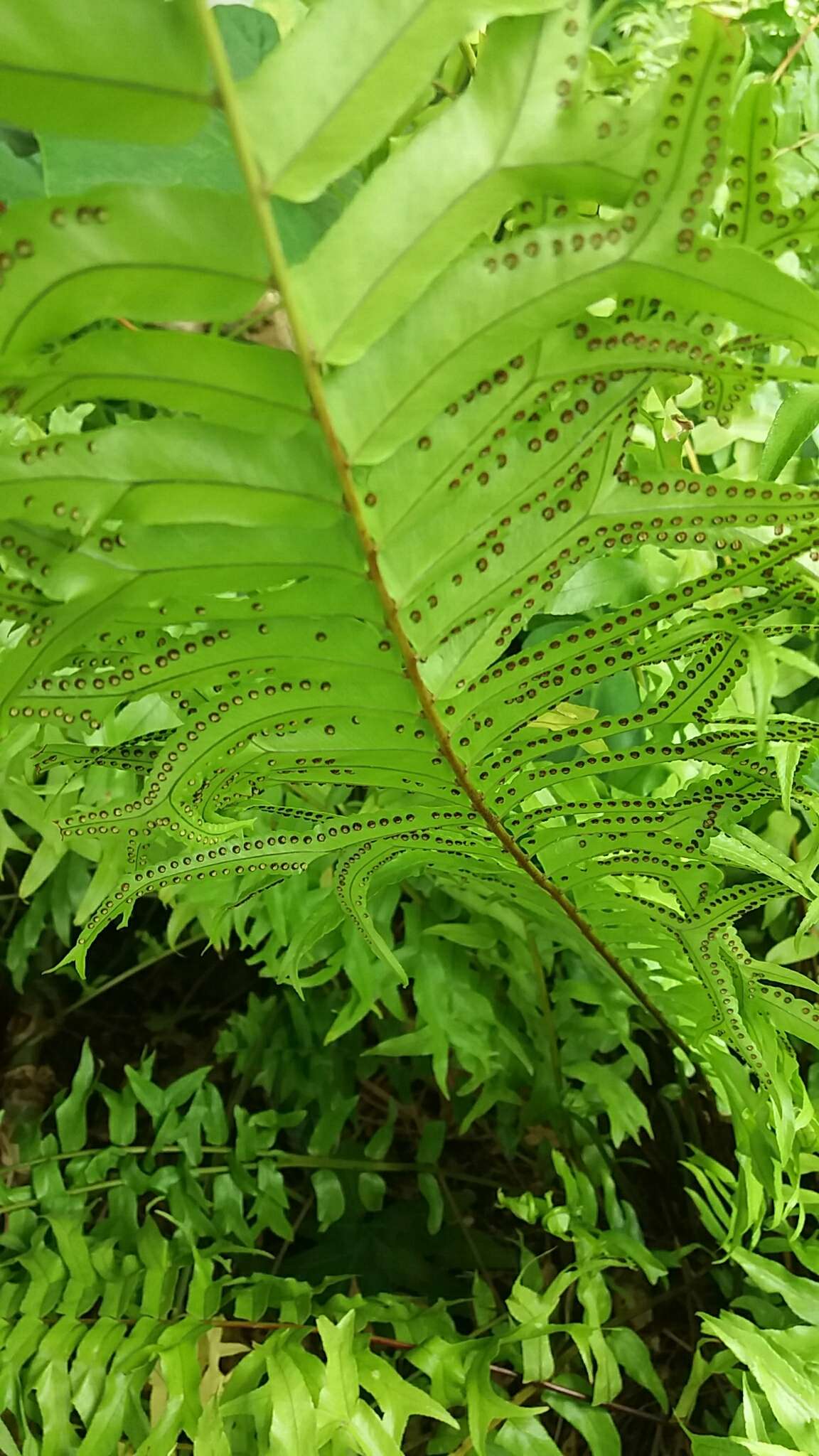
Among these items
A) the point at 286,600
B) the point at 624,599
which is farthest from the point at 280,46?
the point at 624,599

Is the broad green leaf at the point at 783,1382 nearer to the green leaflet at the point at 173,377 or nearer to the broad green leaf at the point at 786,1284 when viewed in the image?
the broad green leaf at the point at 786,1284

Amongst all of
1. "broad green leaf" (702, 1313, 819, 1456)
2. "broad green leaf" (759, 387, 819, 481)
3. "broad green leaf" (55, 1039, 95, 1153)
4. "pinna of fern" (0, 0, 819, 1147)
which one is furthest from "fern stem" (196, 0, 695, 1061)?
"broad green leaf" (55, 1039, 95, 1153)

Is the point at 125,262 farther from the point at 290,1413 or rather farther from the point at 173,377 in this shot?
the point at 290,1413

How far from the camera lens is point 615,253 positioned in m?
0.35

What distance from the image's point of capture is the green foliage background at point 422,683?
321 mm

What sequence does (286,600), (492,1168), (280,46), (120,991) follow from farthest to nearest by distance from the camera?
(120,991)
(492,1168)
(286,600)
(280,46)

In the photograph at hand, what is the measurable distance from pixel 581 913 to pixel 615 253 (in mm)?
497

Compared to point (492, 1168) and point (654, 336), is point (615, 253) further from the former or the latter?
point (492, 1168)

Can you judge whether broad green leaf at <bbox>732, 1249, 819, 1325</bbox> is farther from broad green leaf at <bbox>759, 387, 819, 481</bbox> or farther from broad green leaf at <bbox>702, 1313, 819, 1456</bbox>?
broad green leaf at <bbox>759, 387, 819, 481</bbox>

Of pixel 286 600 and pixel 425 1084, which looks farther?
pixel 425 1084

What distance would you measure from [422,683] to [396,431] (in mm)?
144

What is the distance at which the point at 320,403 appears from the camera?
0.35m

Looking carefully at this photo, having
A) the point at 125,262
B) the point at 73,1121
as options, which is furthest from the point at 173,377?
the point at 73,1121

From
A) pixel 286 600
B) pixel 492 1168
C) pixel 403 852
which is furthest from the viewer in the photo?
pixel 492 1168
